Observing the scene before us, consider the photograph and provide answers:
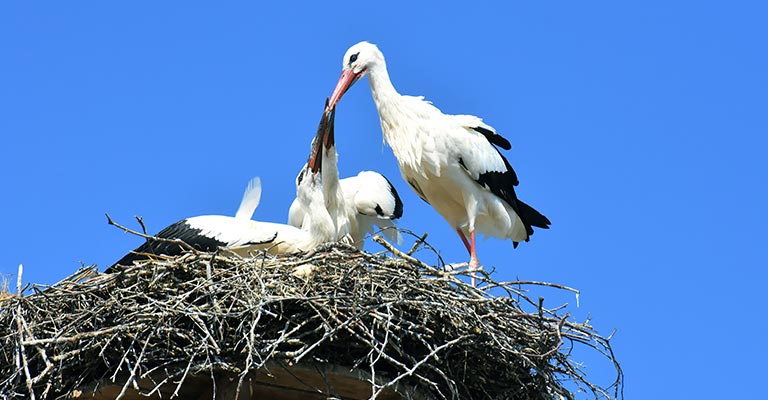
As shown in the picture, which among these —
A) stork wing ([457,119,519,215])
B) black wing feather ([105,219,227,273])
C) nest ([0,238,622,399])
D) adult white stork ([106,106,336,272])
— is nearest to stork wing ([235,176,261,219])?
adult white stork ([106,106,336,272])

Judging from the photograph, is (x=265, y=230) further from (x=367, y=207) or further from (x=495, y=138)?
(x=495, y=138)

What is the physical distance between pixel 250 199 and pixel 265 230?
895 millimetres

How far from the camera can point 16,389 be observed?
244 inches

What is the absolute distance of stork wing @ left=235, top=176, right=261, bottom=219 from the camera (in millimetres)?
8891

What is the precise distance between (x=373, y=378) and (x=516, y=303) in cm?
107

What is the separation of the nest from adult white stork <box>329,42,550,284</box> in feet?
7.08

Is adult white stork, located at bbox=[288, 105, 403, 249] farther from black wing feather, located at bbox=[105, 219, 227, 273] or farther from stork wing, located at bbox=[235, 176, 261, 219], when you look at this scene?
black wing feather, located at bbox=[105, 219, 227, 273]

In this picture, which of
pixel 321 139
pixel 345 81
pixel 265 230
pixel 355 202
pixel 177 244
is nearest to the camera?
pixel 177 244

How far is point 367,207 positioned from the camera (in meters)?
9.21

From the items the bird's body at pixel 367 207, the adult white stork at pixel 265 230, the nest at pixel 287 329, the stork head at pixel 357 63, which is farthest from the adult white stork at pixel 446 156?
the nest at pixel 287 329

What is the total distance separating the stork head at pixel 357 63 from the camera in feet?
29.6

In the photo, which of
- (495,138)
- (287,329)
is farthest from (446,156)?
(287,329)

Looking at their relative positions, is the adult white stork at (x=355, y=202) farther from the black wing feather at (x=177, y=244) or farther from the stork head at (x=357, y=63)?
the black wing feather at (x=177, y=244)

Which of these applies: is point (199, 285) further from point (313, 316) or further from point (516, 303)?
point (516, 303)
